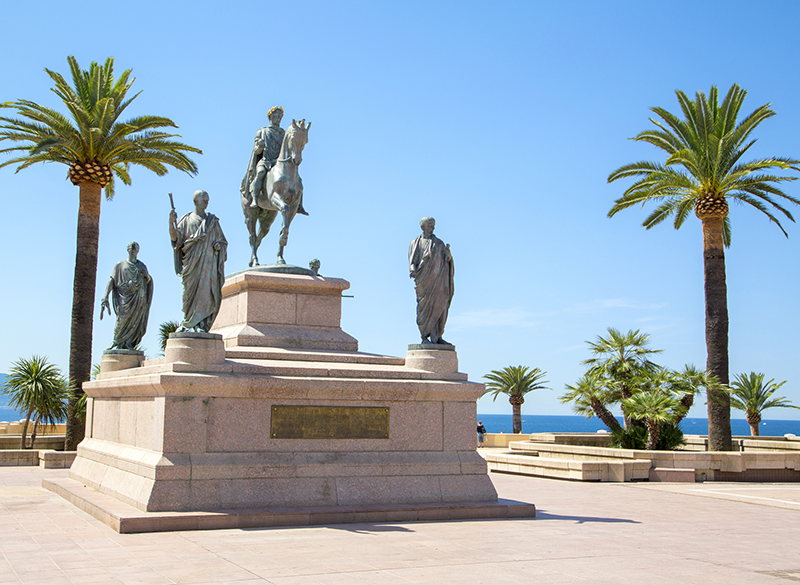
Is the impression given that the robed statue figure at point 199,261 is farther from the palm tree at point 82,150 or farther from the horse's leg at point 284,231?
the palm tree at point 82,150

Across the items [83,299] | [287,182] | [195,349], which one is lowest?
[195,349]

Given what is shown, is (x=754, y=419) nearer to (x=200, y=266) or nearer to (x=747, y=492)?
(x=747, y=492)

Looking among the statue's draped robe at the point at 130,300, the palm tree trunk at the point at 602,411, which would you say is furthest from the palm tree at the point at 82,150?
the palm tree trunk at the point at 602,411

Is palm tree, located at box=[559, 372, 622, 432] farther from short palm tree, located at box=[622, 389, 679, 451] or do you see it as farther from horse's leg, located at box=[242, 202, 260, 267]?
horse's leg, located at box=[242, 202, 260, 267]

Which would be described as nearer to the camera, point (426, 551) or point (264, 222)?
point (426, 551)

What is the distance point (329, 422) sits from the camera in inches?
445

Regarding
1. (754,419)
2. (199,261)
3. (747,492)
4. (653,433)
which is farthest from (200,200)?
(754,419)

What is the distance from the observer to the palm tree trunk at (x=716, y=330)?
22766 millimetres

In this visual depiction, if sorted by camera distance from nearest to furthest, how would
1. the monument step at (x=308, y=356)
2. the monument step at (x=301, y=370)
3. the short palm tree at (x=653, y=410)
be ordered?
the monument step at (x=301, y=370) → the monument step at (x=308, y=356) → the short palm tree at (x=653, y=410)

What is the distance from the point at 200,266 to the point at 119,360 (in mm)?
4626

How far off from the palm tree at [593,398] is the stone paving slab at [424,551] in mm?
11453

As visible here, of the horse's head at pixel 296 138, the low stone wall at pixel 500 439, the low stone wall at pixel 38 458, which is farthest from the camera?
the low stone wall at pixel 500 439

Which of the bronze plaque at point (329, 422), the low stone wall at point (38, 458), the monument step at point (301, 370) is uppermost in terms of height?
the monument step at point (301, 370)

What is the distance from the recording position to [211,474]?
10.4 m
